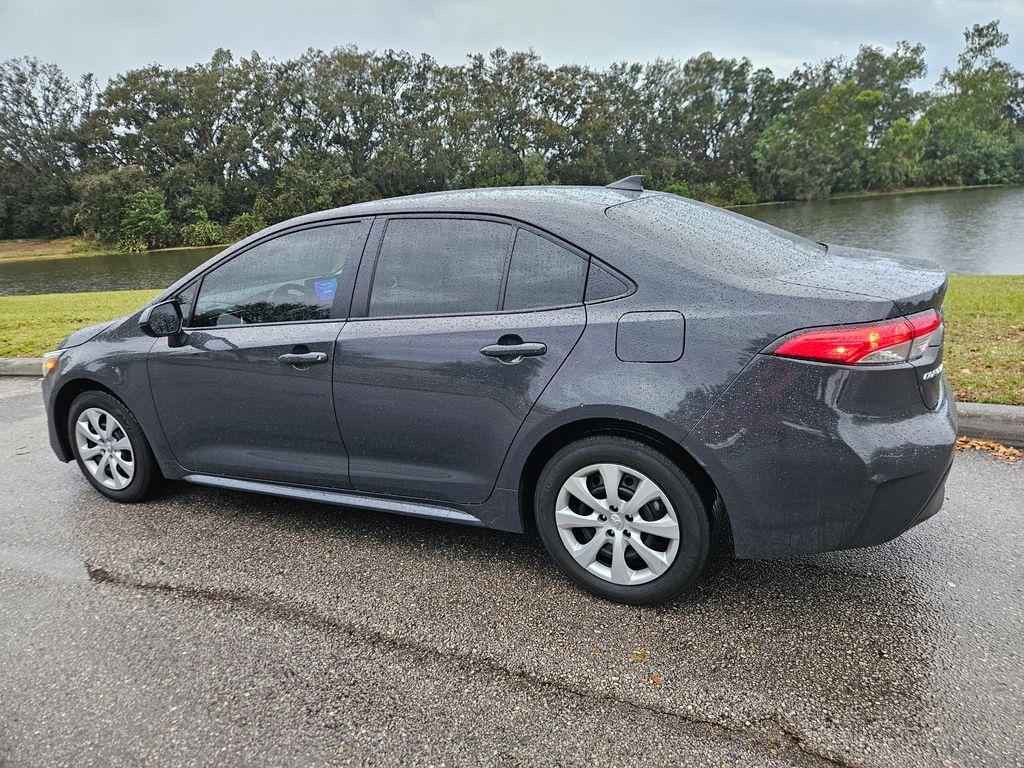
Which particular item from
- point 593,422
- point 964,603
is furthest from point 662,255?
point 964,603

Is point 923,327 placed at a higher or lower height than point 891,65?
lower

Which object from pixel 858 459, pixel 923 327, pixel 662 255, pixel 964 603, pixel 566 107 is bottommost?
pixel 964 603

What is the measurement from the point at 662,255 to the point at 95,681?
2.54 metres

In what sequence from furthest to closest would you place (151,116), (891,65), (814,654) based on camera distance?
(891,65) → (151,116) → (814,654)

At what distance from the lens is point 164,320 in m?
3.54

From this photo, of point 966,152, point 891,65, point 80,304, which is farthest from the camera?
point 891,65

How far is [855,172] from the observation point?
212 feet

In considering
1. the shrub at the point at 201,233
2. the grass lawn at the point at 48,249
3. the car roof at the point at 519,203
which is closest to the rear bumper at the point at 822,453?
the car roof at the point at 519,203

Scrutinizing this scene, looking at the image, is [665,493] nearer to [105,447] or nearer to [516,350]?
[516,350]

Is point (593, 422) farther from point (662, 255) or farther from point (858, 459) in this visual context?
point (858, 459)

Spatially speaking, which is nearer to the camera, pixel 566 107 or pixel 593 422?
pixel 593 422

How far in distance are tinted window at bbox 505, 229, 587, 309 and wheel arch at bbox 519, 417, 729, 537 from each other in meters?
0.48

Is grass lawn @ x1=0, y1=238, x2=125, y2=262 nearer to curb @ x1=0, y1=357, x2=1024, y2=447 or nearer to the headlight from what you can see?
the headlight

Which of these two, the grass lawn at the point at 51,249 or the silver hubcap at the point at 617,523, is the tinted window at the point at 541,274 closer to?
the silver hubcap at the point at 617,523
